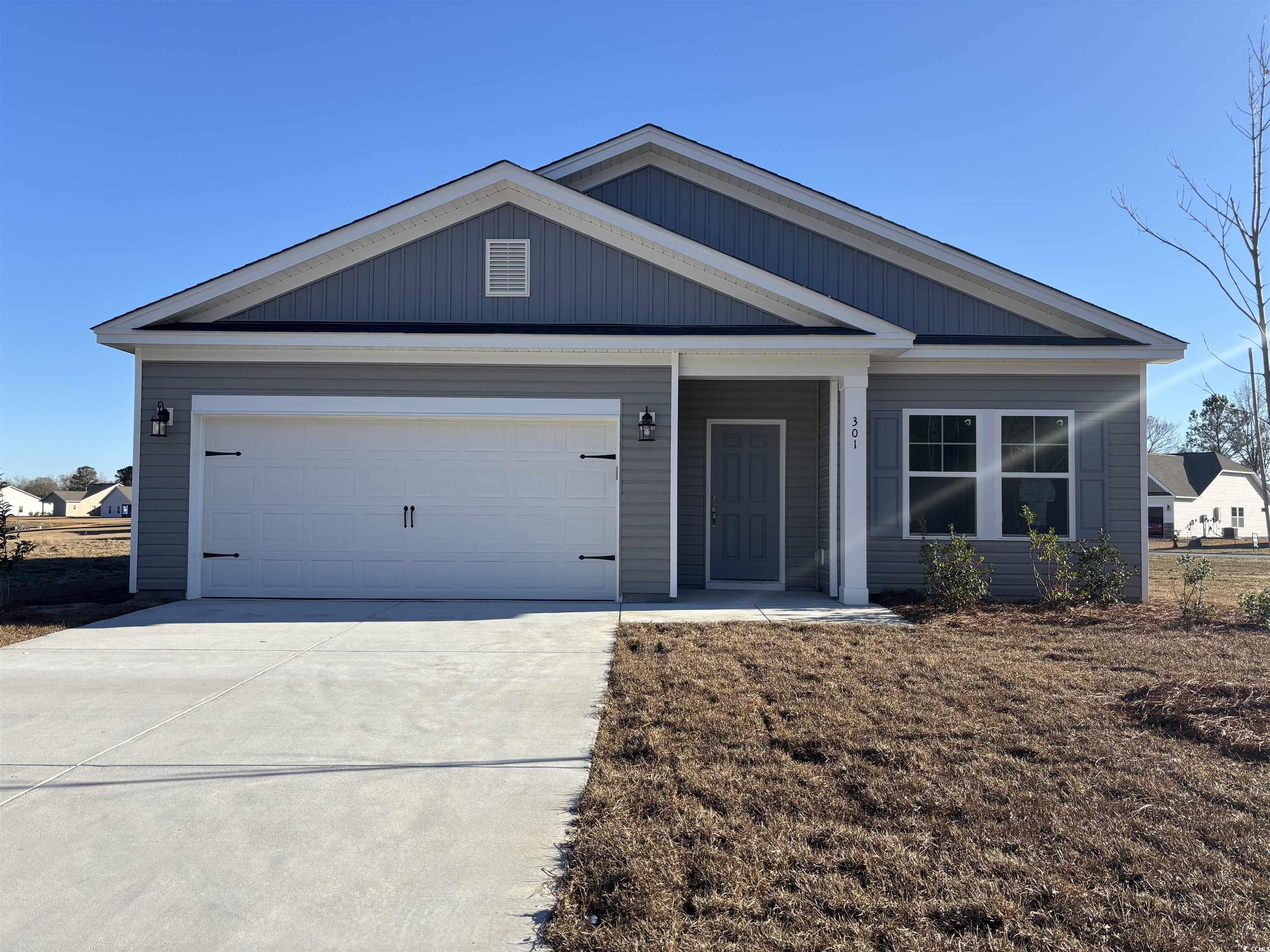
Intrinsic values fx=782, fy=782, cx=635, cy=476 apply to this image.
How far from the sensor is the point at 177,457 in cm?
911

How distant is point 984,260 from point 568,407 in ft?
19.0

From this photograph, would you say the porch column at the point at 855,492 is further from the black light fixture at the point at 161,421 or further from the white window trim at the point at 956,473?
the black light fixture at the point at 161,421

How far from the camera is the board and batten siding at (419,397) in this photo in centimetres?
909

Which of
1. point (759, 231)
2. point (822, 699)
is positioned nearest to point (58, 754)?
point (822, 699)

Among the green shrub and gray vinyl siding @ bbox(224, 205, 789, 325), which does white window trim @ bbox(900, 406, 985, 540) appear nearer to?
the green shrub

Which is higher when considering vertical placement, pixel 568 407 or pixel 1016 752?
pixel 568 407

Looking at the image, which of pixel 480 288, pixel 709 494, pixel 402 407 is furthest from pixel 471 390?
pixel 709 494

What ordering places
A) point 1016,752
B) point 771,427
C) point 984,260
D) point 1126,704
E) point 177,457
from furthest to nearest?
point 771,427, point 984,260, point 177,457, point 1126,704, point 1016,752

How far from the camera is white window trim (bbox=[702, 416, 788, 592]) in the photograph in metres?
10.9

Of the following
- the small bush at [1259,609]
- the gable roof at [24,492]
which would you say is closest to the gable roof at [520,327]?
the small bush at [1259,609]

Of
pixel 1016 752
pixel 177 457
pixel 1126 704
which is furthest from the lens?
pixel 177 457

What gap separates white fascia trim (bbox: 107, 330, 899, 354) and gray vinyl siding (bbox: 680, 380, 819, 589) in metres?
1.92

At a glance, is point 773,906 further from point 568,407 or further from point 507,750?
point 568,407

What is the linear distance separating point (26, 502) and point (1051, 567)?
73.0 meters
